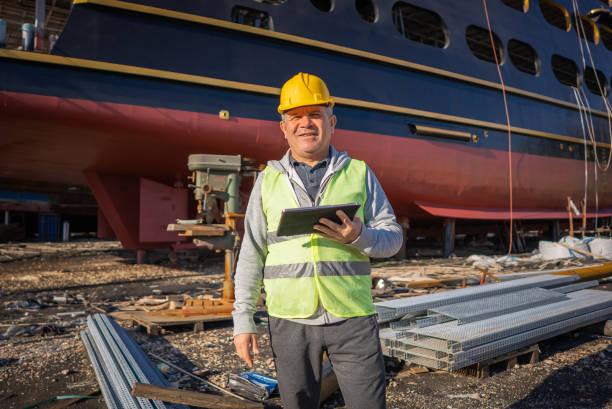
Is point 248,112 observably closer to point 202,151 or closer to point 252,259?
point 202,151

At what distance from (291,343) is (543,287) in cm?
414

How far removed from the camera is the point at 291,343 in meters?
1.52

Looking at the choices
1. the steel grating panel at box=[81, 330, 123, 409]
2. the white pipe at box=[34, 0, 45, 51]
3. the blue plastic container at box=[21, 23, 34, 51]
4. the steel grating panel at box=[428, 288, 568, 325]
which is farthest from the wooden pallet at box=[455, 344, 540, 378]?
the white pipe at box=[34, 0, 45, 51]

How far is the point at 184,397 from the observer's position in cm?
193

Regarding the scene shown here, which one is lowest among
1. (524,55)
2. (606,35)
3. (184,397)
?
(184,397)

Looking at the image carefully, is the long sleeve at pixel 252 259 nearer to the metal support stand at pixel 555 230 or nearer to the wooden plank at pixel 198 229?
the wooden plank at pixel 198 229

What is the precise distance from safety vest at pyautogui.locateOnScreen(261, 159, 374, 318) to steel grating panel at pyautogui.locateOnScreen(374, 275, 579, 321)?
1.83 m

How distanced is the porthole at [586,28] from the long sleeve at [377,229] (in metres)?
12.4

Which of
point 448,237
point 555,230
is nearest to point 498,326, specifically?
point 448,237

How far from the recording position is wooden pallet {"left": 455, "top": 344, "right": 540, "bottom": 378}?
2902 mm

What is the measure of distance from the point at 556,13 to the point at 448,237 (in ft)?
27.1

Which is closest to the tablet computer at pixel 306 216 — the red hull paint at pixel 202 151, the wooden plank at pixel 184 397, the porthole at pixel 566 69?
the wooden plank at pixel 184 397

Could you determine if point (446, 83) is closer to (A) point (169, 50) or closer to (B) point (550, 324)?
(A) point (169, 50)

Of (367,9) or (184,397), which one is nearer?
(184,397)
